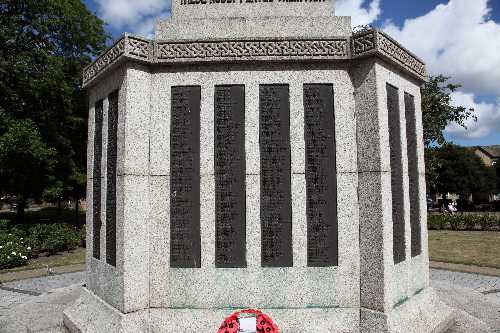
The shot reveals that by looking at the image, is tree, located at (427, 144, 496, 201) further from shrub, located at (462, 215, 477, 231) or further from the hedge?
shrub, located at (462, 215, 477, 231)

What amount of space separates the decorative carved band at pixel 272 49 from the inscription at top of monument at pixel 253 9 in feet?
4.24

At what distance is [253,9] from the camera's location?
7496 millimetres

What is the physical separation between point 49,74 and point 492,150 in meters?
102

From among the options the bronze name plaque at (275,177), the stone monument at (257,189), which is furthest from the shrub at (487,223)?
the bronze name plaque at (275,177)

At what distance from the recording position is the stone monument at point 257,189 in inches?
240

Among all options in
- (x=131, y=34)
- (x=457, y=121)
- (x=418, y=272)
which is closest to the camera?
(x=131, y=34)

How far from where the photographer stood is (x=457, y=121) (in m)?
30.5

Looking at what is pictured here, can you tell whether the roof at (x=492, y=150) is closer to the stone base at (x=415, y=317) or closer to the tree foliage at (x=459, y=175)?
the tree foliage at (x=459, y=175)

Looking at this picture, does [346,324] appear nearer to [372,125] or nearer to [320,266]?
[320,266]

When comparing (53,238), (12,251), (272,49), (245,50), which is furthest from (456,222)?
(12,251)

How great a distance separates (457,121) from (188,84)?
3039 cm

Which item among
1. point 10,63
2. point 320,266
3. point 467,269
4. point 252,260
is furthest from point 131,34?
point 10,63

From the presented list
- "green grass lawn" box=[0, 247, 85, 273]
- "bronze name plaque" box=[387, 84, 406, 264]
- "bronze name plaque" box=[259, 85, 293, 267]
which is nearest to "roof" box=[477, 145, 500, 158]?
"green grass lawn" box=[0, 247, 85, 273]

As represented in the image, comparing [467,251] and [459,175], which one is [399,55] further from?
[459,175]
